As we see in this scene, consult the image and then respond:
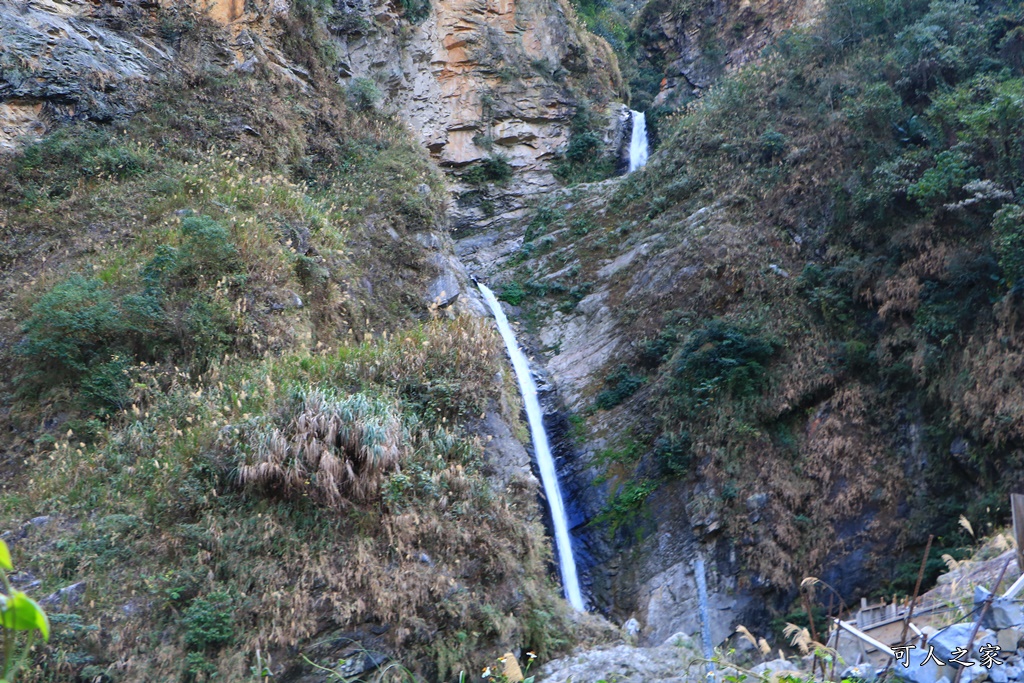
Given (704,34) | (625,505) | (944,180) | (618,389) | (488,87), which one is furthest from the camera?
(704,34)

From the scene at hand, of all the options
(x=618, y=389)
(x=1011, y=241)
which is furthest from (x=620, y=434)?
(x=1011, y=241)

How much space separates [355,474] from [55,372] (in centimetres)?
477

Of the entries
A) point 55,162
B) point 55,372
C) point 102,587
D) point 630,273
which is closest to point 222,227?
point 55,372

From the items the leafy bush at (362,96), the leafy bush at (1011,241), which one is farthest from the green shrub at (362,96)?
the leafy bush at (1011,241)

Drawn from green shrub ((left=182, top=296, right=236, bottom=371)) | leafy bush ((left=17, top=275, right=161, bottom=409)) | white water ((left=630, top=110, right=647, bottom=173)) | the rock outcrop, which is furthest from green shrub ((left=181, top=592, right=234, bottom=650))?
white water ((left=630, top=110, right=647, bottom=173))

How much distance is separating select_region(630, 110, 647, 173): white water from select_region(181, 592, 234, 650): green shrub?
22.7 metres

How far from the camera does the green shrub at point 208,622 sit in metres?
7.33

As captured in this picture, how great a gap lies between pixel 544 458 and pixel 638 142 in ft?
54.3

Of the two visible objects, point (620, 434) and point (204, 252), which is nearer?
point (204, 252)

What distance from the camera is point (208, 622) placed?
293 inches

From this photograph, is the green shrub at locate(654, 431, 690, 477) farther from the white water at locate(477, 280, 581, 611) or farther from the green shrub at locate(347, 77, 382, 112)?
the green shrub at locate(347, 77, 382, 112)

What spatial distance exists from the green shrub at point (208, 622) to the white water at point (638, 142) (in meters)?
22.7

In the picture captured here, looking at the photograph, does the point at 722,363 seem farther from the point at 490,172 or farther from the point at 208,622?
the point at 490,172

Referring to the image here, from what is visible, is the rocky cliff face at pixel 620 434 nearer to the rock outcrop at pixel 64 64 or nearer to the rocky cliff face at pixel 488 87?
the rocky cliff face at pixel 488 87
